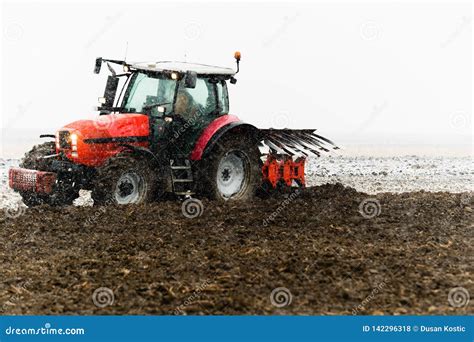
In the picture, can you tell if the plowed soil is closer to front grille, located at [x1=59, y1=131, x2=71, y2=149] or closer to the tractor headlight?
the tractor headlight

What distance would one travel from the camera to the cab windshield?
11.5 meters

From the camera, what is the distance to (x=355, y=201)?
11562mm

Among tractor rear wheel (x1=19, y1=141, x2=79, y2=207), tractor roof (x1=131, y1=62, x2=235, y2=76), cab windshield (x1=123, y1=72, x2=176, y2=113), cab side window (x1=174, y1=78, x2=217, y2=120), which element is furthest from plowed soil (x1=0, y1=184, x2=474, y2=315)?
tractor roof (x1=131, y1=62, x2=235, y2=76)

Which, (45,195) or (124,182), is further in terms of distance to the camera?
(45,195)

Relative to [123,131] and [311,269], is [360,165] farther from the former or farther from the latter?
[311,269]

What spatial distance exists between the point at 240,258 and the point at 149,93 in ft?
16.0

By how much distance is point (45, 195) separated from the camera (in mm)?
11516

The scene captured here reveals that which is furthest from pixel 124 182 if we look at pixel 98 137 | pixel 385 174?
pixel 385 174

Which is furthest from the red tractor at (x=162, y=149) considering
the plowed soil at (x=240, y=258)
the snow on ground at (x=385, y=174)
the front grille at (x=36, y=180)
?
the snow on ground at (x=385, y=174)

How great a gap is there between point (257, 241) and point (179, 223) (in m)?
1.45

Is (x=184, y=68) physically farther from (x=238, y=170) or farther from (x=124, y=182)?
(x=124, y=182)

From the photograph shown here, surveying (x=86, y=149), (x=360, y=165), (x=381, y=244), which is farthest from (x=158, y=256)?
(x=360, y=165)

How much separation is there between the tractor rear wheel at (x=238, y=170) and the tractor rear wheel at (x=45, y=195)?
2537 mm

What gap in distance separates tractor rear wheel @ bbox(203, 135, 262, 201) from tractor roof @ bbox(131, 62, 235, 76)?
3.89 ft
